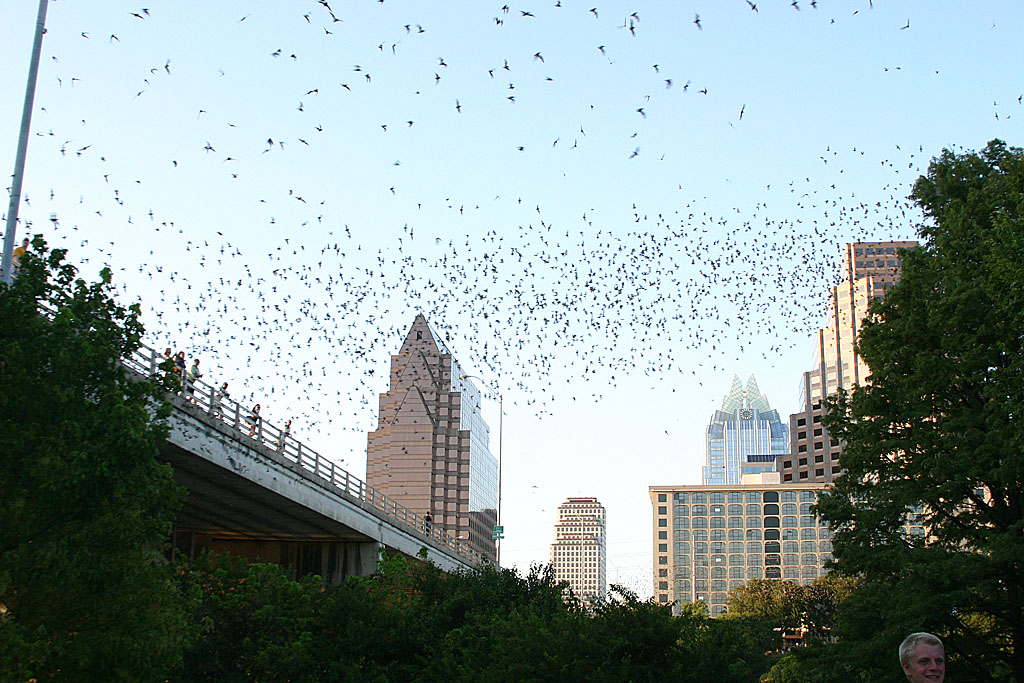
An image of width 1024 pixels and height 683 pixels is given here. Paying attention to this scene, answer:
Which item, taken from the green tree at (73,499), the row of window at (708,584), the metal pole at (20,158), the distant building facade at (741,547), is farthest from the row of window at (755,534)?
the green tree at (73,499)

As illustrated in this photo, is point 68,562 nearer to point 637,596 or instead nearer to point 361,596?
point 637,596

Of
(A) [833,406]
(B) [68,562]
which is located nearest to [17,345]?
(B) [68,562]

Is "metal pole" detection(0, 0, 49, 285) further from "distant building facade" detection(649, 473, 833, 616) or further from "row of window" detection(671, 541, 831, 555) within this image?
"row of window" detection(671, 541, 831, 555)

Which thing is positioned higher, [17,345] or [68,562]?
[17,345]

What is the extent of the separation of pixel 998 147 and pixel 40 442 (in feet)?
82.9

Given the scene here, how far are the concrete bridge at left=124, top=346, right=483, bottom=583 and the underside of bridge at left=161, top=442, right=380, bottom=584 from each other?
0.04 m

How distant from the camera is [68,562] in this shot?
16250mm

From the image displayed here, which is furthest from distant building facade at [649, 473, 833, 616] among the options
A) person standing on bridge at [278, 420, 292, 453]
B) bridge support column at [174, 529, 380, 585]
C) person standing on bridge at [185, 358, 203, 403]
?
person standing on bridge at [185, 358, 203, 403]

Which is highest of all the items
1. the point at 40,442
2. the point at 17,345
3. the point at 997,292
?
the point at 997,292

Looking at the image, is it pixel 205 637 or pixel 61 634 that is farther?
pixel 205 637

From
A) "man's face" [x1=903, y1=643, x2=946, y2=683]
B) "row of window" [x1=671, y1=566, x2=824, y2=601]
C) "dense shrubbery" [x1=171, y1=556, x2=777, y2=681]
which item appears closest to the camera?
"man's face" [x1=903, y1=643, x2=946, y2=683]

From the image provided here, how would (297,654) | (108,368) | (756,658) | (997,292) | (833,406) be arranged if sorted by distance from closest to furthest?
1. (108,368)
2. (997,292)
3. (297,654)
4. (833,406)
5. (756,658)

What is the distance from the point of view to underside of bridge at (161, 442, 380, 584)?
3503 centimetres

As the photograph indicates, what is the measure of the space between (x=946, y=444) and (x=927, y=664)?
2041cm
